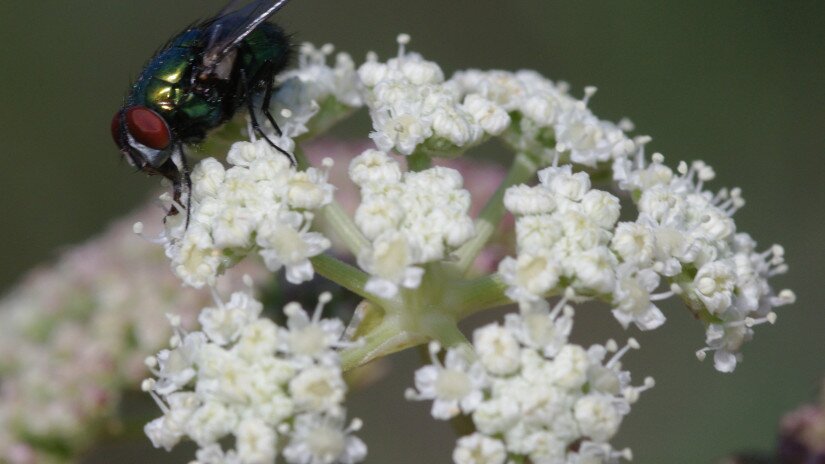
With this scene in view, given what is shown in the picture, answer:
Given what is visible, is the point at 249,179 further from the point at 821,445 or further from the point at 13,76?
the point at 13,76

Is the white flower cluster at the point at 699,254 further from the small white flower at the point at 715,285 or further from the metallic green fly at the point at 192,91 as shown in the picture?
the metallic green fly at the point at 192,91

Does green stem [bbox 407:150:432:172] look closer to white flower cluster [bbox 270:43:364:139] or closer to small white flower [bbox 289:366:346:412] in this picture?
white flower cluster [bbox 270:43:364:139]

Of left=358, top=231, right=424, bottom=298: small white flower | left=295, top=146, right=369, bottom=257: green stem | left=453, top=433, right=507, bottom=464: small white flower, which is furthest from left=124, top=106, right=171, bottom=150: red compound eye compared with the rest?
left=453, top=433, right=507, bottom=464: small white flower

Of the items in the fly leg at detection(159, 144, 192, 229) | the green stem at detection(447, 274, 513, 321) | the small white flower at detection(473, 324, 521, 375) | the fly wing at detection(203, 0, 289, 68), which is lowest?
the green stem at detection(447, 274, 513, 321)

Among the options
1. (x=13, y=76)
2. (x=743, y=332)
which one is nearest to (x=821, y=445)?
(x=743, y=332)

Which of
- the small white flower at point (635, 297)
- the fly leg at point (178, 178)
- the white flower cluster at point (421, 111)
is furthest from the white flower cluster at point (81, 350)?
the small white flower at point (635, 297)
